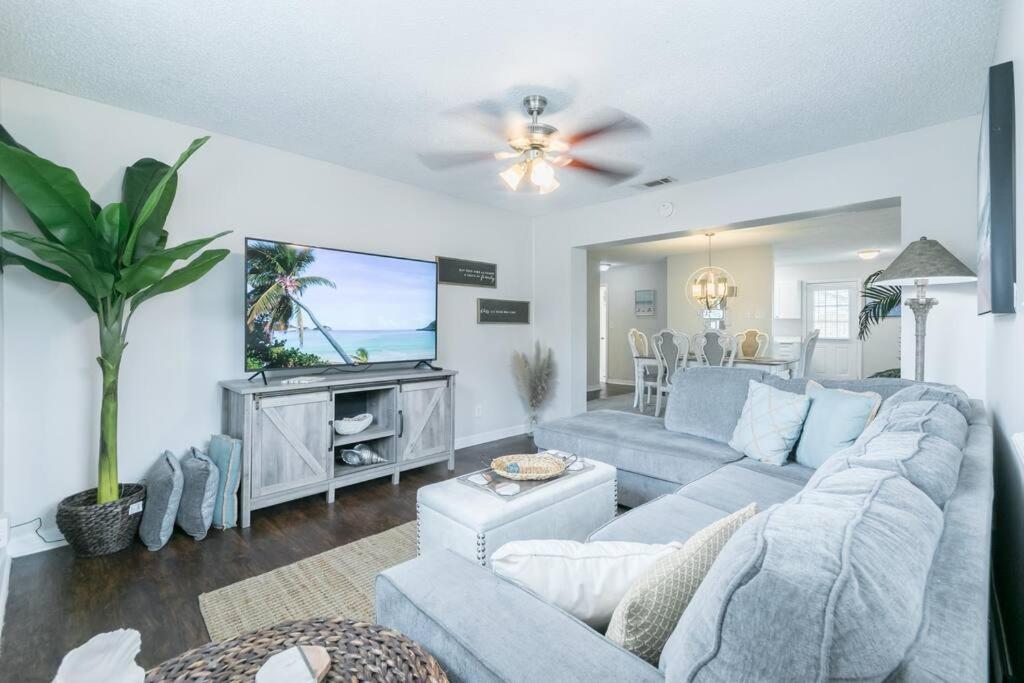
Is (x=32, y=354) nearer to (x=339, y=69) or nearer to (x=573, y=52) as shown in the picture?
(x=339, y=69)

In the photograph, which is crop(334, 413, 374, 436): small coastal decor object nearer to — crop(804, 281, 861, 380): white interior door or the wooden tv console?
the wooden tv console

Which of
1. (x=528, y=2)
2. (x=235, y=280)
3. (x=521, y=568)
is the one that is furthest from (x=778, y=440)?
(x=235, y=280)

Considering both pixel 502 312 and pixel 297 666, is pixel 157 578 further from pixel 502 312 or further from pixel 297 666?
pixel 502 312

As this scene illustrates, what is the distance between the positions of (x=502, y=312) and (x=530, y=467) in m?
2.78

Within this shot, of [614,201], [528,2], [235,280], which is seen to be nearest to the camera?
[528,2]

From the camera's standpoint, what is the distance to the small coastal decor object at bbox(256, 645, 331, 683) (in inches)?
29.7

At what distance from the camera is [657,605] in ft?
2.70

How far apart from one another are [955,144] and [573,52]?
2495mm

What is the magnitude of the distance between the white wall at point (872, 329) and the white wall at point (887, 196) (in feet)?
19.4

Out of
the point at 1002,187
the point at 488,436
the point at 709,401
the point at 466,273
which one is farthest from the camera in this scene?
the point at 488,436

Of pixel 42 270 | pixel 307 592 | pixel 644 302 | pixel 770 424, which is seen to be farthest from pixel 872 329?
pixel 42 270

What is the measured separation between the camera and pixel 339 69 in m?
2.34

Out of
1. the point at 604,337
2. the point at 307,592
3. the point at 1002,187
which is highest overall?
the point at 1002,187

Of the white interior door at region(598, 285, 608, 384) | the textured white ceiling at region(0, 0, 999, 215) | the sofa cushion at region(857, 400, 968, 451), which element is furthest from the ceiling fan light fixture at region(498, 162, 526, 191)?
the white interior door at region(598, 285, 608, 384)
